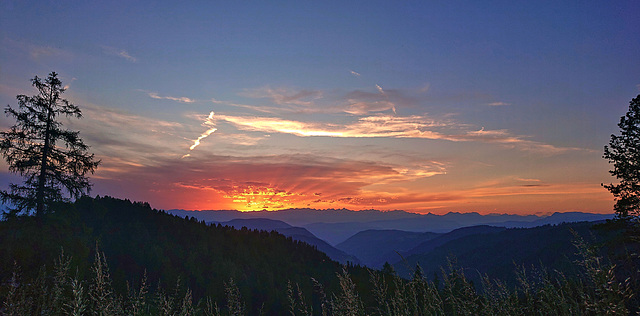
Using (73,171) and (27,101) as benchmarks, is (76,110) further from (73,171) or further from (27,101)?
(73,171)

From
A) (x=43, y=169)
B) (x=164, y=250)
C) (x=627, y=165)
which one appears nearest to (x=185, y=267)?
(x=164, y=250)

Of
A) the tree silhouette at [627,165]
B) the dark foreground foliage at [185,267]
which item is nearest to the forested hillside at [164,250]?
the dark foreground foliage at [185,267]

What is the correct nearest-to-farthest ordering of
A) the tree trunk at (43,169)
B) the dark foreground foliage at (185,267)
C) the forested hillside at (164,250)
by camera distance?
the dark foreground foliage at (185,267) → the forested hillside at (164,250) → the tree trunk at (43,169)

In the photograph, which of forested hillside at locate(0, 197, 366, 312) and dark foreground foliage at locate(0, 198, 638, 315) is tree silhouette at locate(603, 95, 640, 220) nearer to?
dark foreground foliage at locate(0, 198, 638, 315)

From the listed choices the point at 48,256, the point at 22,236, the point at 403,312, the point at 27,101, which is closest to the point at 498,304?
the point at 403,312

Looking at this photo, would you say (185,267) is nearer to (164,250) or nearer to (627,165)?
(164,250)

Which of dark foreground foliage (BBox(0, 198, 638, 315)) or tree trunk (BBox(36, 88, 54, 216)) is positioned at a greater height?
tree trunk (BBox(36, 88, 54, 216))

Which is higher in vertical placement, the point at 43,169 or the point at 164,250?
the point at 43,169

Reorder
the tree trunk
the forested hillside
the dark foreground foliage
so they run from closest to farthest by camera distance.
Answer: the dark foreground foliage, the forested hillside, the tree trunk

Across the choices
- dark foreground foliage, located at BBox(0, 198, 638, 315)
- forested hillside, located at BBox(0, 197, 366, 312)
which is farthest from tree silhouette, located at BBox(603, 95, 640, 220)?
forested hillside, located at BBox(0, 197, 366, 312)

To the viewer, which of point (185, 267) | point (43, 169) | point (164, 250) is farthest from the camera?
point (164, 250)

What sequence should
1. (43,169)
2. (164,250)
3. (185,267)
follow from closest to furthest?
(43,169) → (185,267) → (164,250)

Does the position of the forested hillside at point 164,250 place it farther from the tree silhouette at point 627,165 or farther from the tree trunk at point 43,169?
the tree silhouette at point 627,165

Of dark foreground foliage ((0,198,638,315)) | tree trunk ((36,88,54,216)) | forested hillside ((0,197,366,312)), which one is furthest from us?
tree trunk ((36,88,54,216))
